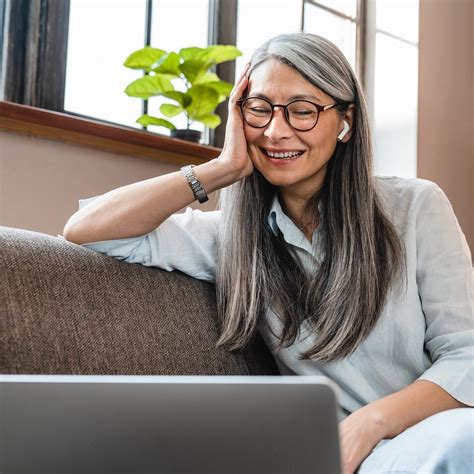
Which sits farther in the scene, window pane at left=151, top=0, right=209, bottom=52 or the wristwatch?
window pane at left=151, top=0, right=209, bottom=52

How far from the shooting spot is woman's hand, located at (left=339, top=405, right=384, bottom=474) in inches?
41.6

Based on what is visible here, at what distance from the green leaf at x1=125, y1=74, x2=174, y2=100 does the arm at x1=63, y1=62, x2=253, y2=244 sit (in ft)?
2.36

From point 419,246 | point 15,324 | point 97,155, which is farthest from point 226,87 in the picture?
point 15,324

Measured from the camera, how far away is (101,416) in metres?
0.51

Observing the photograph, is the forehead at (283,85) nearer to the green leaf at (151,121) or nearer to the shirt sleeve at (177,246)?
the shirt sleeve at (177,246)

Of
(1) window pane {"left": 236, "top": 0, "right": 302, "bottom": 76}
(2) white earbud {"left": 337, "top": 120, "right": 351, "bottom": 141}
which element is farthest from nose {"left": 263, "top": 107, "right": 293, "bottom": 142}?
(1) window pane {"left": 236, "top": 0, "right": 302, "bottom": 76}

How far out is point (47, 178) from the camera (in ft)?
5.86

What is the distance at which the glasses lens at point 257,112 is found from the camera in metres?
1.35

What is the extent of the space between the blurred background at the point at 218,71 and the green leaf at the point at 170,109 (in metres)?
0.15

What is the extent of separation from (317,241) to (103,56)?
A: 109 cm

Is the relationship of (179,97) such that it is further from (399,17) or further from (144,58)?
(399,17)

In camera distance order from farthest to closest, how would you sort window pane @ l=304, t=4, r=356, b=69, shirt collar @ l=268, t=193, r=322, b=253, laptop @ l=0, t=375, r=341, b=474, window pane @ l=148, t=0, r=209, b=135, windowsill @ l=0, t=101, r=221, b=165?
window pane @ l=304, t=4, r=356, b=69
window pane @ l=148, t=0, r=209, b=135
windowsill @ l=0, t=101, r=221, b=165
shirt collar @ l=268, t=193, r=322, b=253
laptop @ l=0, t=375, r=341, b=474

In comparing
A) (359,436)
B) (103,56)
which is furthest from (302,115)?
(103,56)

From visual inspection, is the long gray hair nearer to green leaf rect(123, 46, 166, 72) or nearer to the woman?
the woman
